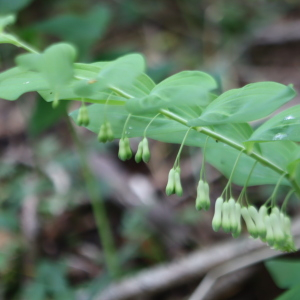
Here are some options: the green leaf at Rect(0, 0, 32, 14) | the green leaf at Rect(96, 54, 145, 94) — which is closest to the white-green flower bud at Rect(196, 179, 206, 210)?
the green leaf at Rect(96, 54, 145, 94)

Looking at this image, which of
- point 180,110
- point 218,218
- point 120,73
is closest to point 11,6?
point 180,110

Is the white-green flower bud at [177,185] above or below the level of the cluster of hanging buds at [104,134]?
below

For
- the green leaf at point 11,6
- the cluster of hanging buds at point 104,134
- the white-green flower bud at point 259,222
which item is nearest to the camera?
the cluster of hanging buds at point 104,134

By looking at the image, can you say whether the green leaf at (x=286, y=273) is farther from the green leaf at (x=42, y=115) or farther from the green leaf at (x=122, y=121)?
the green leaf at (x=42, y=115)

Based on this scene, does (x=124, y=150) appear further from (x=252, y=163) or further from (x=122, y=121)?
(x=252, y=163)

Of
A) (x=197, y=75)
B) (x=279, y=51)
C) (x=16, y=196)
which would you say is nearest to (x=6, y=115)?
(x=16, y=196)

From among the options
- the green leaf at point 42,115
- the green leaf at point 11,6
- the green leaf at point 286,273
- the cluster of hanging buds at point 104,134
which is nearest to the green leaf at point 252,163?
the green leaf at point 286,273
